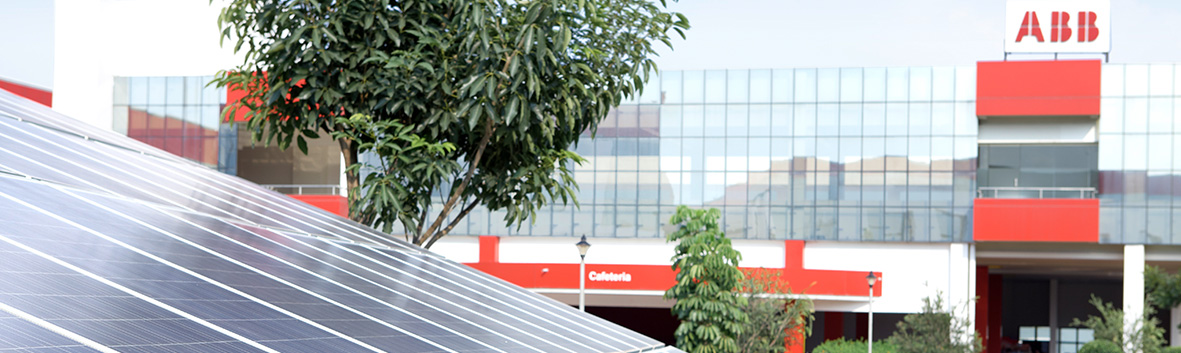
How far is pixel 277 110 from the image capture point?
45.1 feet

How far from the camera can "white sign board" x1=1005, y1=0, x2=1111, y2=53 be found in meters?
49.1

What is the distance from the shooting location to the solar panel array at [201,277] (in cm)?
395

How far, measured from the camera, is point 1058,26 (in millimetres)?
49250

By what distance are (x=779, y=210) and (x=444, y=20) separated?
137 ft

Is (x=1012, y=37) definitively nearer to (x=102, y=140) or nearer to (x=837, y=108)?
(x=837, y=108)

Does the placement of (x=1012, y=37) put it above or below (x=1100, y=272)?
above

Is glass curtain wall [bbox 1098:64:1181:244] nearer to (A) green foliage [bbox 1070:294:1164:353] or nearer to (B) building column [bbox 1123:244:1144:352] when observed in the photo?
(B) building column [bbox 1123:244:1144:352]

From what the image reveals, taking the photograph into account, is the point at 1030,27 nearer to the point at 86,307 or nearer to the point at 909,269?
the point at 909,269

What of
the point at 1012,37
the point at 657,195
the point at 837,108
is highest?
the point at 1012,37

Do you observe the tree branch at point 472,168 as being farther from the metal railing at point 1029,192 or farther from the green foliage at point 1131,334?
the metal railing at point 1029,192

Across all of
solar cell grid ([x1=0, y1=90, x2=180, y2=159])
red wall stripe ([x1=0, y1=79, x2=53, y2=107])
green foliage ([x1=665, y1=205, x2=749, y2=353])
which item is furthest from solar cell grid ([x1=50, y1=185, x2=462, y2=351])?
red wall stripe ([x1=0, y1=79, x2=53, y2=107])

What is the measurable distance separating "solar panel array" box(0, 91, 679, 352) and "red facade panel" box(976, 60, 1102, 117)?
4352cm

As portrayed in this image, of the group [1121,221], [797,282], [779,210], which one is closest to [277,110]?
[797,282]

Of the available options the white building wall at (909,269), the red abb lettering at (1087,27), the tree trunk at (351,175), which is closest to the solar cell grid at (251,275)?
the tree trunk at (351,175)
